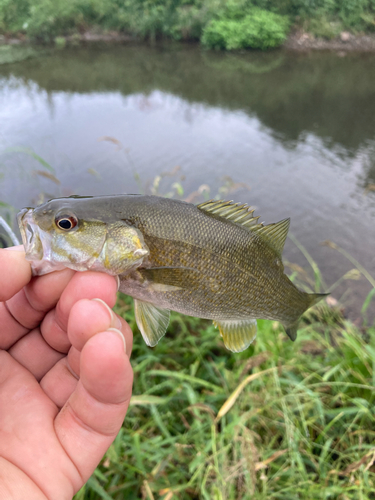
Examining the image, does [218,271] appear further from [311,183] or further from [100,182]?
[311,183]

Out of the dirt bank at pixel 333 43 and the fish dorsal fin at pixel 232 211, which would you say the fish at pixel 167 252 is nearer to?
the fish dorsal fin at pixel 232 211

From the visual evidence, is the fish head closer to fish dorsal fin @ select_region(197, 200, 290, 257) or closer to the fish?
the fish

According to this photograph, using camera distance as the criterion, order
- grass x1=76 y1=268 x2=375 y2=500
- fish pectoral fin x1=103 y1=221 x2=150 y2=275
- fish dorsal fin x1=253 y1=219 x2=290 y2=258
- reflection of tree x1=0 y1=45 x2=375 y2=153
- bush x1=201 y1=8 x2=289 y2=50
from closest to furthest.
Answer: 1. fish pectoral fin x1=103 y1=221 x2=150 y2=275
2. fish dorsal fin x1=253 y1=219 x2=290 y2=258
3. grass x1=76 y1=268 x2=375 y2=500
4. reflection of tree x1=0 y1=45 x2=375 y2=153
5. bush x1=201 y1=8 x2=289 y2=50

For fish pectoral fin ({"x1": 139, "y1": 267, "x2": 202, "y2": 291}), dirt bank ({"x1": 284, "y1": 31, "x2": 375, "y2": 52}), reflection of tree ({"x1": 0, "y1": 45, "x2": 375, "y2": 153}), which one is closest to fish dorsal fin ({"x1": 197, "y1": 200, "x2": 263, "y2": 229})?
fish pectoral fin ({"x1": 139, "y1": 267, "x2": 202, "y2": 291})

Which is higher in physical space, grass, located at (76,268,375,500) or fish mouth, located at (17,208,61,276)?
fish mouth, located at (17,208,61,276)

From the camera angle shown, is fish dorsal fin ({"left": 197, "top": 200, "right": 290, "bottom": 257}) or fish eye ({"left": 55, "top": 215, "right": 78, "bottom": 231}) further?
fish dorsal fin ({"left": 197, "top": 200, "right": 290, "bottom": 257})

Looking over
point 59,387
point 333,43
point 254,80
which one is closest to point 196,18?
point 333,43

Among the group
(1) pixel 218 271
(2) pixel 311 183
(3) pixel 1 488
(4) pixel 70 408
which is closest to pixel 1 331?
(4) pixel 70 408
